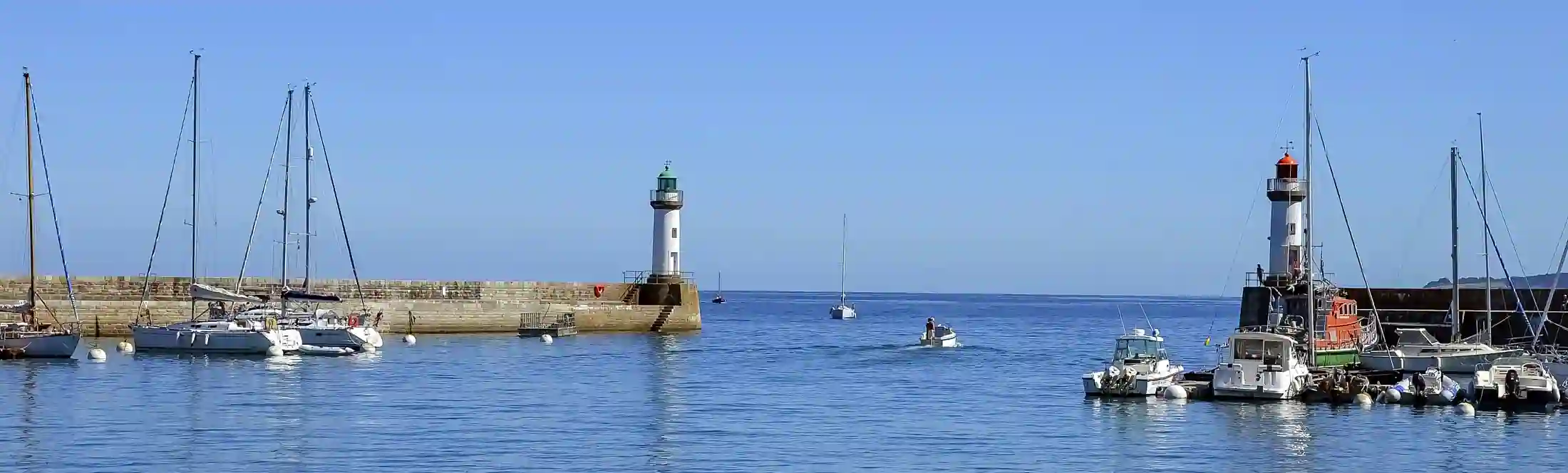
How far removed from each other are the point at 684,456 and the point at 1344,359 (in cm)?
2560

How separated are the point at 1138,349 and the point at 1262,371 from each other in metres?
3.24

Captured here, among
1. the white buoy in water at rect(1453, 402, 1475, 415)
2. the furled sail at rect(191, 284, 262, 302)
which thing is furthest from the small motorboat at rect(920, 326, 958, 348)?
the white buoy in water at rect(1453, 402, 1475, 415)

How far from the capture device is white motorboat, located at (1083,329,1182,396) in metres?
39.5

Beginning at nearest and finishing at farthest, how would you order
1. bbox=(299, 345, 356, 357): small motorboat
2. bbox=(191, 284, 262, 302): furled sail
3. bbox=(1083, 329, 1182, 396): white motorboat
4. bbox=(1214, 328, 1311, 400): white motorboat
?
bbox=(1214, 328, 1311, 400): white motorboat
bbox=(1083, 329, 1182, 396): white motorboat
bbox=(299, 345, 356, 357): small motorboat
bbox=(191, 284, 262, 302): furled sail

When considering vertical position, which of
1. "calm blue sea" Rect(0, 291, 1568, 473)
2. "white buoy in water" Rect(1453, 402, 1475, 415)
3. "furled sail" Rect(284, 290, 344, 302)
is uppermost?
"furled sail" Rect(284, 290, 344, 302)

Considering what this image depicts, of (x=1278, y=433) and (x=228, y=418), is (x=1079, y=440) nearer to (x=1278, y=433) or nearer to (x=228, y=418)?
(x=1278, y=433)

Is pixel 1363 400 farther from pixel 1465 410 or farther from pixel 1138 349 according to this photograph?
pixel 1138 349

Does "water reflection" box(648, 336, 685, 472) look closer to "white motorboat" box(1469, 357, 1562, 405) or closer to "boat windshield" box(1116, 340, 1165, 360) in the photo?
"boat windshield" box(1116, 340, 1165, 360)

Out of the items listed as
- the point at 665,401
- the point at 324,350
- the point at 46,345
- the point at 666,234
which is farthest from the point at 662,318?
the point at 665,401

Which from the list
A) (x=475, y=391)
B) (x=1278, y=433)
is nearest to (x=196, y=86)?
(x=475, y=391)

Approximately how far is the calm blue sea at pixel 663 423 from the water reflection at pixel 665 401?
0.40ft

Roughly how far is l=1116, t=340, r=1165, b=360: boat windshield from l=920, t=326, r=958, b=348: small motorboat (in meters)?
28.5

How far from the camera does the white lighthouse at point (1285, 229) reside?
212 ft

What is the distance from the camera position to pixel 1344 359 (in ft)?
159
